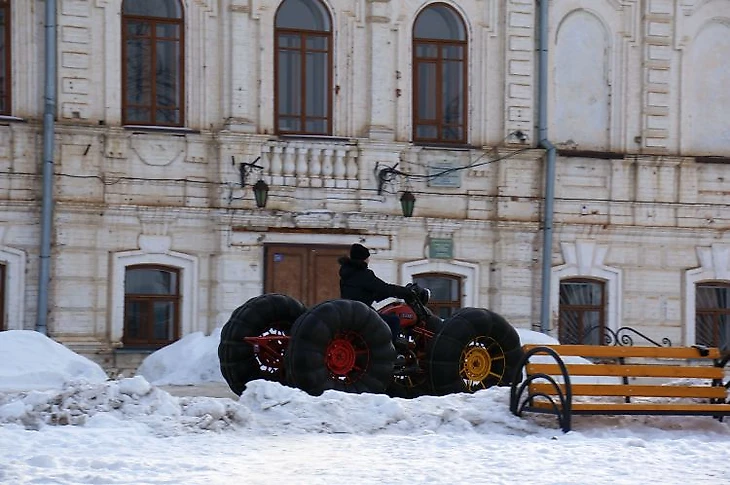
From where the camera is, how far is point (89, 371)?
1535cm

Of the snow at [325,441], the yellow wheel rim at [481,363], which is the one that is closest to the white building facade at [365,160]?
the yellow wheel rim at [481,363]

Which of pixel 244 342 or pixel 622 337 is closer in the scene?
pixel 244 342

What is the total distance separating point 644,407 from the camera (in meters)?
11.6

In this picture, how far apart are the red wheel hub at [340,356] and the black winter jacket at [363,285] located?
0.87 metres

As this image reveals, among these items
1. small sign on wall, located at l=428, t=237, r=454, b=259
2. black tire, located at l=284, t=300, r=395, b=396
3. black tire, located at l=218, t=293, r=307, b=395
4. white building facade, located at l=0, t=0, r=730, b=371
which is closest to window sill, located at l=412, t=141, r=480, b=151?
white building facade, located at l=0, t=0, r=730, b=371

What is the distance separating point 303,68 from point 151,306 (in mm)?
3909

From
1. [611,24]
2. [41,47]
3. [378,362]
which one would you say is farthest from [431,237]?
[378,362]

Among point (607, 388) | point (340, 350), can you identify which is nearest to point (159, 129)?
point (340, 350)

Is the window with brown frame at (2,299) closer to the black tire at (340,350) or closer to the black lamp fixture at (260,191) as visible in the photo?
the black lamp fixture at (260,191)

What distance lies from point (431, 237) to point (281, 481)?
465 inches

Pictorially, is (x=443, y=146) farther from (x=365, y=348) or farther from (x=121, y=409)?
(x=121, y=409)

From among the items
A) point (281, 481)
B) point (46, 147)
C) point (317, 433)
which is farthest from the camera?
point (46, 147)

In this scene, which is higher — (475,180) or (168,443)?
(475,180)

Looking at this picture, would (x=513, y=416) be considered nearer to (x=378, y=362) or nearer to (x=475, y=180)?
(x=378, y=362)
